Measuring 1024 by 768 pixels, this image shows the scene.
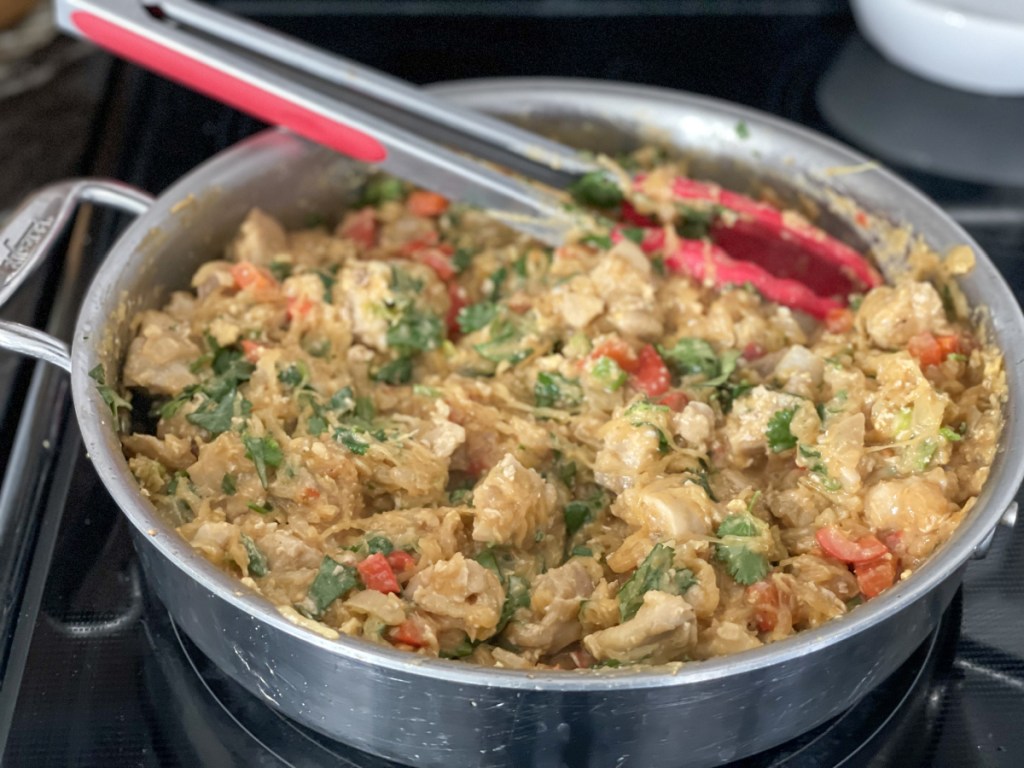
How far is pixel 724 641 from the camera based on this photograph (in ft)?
5.02

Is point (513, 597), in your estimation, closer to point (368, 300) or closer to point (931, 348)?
point (368, 300)

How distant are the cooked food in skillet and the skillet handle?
0.18m

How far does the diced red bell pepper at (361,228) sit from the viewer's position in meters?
2.36

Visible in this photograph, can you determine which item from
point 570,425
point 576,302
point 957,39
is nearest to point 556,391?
point 570,425

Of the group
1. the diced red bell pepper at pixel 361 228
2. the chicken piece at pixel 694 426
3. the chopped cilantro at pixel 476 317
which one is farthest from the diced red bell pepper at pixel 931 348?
the diced red bell pepper at pixel 361 228

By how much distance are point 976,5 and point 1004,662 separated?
1669mm

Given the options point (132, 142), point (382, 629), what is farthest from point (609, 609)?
point (132, 142)

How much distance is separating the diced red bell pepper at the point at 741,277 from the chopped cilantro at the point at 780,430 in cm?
43

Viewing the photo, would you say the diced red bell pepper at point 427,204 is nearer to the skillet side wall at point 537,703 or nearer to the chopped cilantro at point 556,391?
the chopped cilantro at point 556,391

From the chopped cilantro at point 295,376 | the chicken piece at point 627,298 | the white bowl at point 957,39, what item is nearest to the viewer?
the chopped cilantro at point 295,376

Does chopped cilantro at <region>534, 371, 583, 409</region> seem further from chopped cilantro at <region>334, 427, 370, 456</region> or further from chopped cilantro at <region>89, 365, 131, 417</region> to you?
chopped cilantro at <region>89, 365, 131, 417</region>

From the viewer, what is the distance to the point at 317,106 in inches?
84.4

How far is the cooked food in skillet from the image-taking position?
5.26 feet

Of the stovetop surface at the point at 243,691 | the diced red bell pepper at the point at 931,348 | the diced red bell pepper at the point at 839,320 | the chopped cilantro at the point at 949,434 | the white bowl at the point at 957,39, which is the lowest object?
the stovetop surface at the point at 243,691
